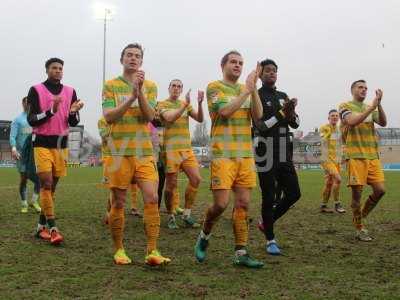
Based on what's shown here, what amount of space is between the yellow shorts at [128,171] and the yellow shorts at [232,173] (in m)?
0.65

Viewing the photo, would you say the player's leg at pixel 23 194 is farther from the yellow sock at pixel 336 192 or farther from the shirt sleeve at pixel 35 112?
the yellow sock at pixel 336 192

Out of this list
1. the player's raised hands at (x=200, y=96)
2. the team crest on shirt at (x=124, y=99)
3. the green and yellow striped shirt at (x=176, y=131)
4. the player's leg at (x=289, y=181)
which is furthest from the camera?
the green and yellow striped shirt at (x=176, y=131)

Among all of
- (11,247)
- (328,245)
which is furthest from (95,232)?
(328,245)

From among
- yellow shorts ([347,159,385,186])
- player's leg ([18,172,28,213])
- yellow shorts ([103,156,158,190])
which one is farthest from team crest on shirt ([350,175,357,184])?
player's leg ([18,172,28,213])

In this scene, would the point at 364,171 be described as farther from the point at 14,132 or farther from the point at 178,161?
the point at 14,132

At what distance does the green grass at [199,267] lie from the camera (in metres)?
4.22

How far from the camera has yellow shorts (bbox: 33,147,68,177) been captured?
6453 millimetres

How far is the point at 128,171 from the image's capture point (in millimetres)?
5305

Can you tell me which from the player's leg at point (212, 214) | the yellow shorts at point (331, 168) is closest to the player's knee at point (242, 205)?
the player's leg at point (212, 214)

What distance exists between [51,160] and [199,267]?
2.62 meters

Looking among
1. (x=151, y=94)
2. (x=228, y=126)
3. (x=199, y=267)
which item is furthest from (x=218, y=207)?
(x=151, y=94)

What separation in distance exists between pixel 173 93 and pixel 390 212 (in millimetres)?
5137

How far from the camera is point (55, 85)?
6.79 metres

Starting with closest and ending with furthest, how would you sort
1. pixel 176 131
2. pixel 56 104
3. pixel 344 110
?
pixel 56 104 → pixel 344 110 → pixel 176 131
